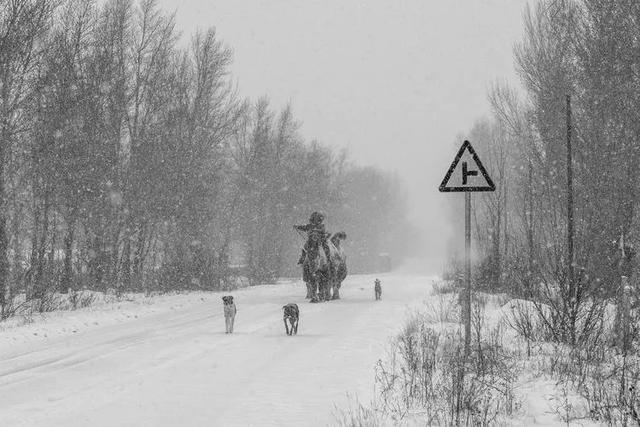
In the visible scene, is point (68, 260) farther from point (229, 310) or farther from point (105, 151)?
point (229, 310)

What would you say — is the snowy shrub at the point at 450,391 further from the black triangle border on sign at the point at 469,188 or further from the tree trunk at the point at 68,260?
the tree trunk at the point at 68,260

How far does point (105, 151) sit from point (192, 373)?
54.6ft

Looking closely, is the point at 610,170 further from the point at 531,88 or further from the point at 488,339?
the point at 531,88

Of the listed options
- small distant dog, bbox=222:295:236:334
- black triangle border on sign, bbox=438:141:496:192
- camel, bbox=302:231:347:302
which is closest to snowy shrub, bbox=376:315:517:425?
black triangle border on sign, bbox=438:141:496:192

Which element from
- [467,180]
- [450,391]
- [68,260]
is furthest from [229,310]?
[68,260]

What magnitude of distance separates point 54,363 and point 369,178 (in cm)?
8188

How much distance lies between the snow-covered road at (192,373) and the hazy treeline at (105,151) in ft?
21.0

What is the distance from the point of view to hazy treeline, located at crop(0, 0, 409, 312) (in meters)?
17.8

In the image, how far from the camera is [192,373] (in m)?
9.03

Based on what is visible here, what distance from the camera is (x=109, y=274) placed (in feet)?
78.1

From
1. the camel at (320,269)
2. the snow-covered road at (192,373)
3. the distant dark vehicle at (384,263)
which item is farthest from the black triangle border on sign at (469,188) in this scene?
the distant dark vehicle at (384,263)

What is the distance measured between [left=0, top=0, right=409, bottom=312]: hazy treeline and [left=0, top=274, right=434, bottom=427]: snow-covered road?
642cm

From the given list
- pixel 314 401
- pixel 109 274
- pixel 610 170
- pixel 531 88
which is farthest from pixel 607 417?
pixel 531 88

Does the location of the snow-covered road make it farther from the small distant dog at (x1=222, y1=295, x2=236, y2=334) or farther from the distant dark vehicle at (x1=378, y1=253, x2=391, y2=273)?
the distant dark vehicle at (x1=378, y1=253, x2=391, y2=273)
